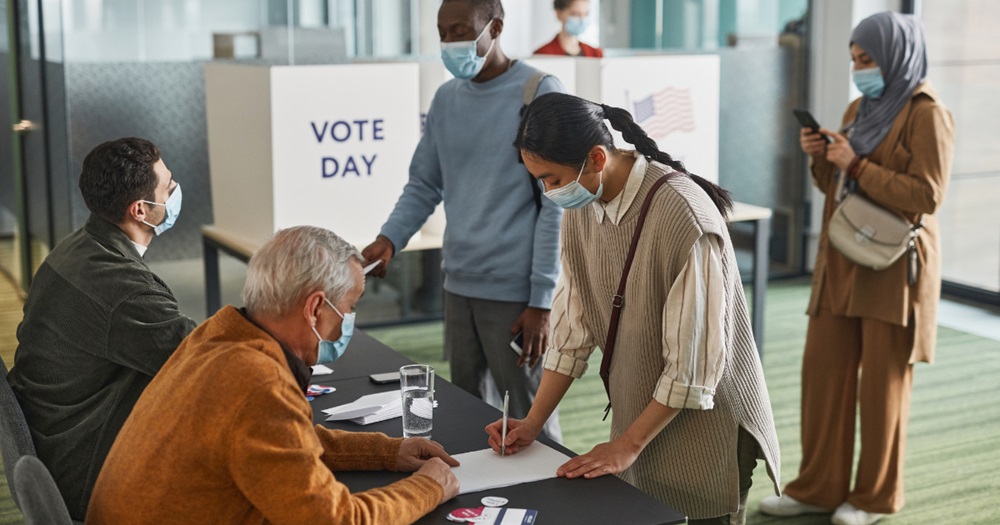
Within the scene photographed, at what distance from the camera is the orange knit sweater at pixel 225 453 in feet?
5.00

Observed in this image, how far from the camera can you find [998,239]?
626 cm

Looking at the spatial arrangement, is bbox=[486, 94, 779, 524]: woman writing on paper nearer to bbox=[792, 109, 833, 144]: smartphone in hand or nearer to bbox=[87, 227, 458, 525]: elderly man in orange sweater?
bbox=[87, 227, 458, 525]: elderly man in orange sweater

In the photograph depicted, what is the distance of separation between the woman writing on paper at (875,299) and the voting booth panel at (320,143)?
1.53 meters

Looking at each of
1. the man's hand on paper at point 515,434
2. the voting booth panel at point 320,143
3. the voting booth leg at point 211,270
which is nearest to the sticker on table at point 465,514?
the man's hand on paper at point 515,434

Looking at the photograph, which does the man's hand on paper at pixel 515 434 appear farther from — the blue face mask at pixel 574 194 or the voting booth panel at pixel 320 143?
the voting booth panel at pixel 320 143

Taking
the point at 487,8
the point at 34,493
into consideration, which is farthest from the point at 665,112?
the point at 34,493

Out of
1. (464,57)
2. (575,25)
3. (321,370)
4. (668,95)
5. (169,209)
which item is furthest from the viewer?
(575,25)

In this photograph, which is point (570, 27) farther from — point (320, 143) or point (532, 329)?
point (532, 329)

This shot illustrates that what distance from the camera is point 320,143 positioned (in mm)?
4027

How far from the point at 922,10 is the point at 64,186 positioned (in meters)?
4.85

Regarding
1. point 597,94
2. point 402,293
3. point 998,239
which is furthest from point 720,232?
point 998,239

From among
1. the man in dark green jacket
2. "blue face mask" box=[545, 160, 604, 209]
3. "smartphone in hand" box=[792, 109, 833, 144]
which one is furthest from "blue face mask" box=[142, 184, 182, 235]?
"smartphone in hand" box=[792, 109, 833, 144]

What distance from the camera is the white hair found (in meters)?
1.67

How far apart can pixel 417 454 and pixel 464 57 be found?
1310 mm
